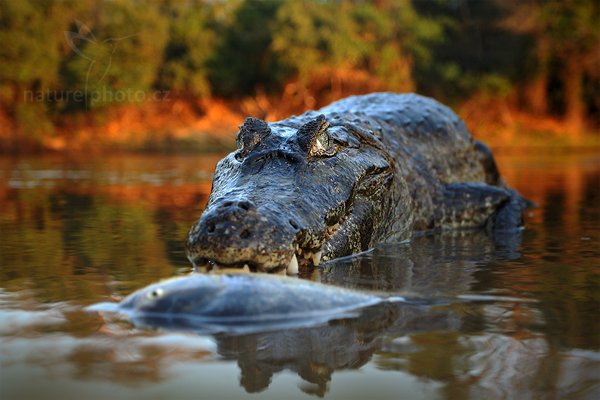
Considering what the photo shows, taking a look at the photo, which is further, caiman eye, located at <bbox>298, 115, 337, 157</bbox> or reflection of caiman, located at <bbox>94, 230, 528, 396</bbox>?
caiman eye, located at <bbox>298, 115, 337, 157</bbox>

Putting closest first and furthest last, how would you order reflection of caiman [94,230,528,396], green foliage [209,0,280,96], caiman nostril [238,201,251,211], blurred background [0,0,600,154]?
reflection of caiman [94,230,528,396], caiman nostril [238,201,251,211], blurred background [0,0,600,154], green foliage [209,0,280,96]

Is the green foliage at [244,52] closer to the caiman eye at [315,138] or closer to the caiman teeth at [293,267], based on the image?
→ the caiman eye at [315,138]

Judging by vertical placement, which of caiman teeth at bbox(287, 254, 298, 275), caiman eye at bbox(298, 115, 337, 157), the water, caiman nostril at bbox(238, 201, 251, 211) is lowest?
the water

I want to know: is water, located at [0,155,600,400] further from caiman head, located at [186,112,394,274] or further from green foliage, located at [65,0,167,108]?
green foliage, located at [65,0,167,108]

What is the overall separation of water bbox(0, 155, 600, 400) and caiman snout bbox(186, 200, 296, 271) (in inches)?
15.0

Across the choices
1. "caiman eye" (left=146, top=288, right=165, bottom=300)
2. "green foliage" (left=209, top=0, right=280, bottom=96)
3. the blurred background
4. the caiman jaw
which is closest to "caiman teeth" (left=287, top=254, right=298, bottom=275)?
the caiman jaw

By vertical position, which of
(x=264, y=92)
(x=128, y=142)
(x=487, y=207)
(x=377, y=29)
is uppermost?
(x=377, y=29)

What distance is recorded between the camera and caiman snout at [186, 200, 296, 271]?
3475 mm

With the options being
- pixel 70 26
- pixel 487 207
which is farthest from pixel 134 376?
pixel 70 26

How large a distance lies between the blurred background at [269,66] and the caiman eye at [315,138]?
2109 centimetres

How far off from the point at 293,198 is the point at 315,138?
696 millimetres

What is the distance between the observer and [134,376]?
2.26 m

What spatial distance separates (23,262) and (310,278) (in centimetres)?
172

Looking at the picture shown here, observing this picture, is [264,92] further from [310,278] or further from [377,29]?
[310,278]
